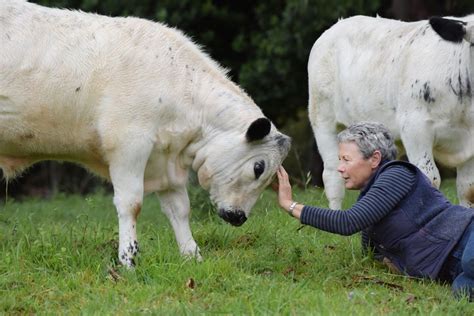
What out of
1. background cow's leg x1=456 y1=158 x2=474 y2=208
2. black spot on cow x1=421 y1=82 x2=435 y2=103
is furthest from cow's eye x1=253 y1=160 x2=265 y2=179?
background cow's leg x1=456 y1=158 x2=474 y2=208

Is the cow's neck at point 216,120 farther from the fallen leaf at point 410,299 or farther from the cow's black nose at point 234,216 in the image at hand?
the fallen leaf at point 410,299

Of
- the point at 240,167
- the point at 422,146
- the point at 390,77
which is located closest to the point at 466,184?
the point at 422,146

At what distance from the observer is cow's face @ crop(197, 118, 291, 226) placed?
7.55 metres

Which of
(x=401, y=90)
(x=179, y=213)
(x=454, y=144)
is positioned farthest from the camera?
(x=401, y=90)

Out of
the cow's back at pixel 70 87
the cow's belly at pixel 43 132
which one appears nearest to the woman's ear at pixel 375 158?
the cow's back at pixel 70 87

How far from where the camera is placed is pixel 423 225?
6.79 meters

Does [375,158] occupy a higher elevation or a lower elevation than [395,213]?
higher

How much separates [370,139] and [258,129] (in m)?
0.92

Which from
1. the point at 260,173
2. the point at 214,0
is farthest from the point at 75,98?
the point at 214,0

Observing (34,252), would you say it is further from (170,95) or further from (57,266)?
(170,95)

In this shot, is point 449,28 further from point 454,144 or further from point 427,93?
point 454,144

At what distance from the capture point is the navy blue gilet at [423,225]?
6.74 m

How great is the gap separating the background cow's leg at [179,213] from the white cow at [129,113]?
12 mm

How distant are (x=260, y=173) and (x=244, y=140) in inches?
11.6
